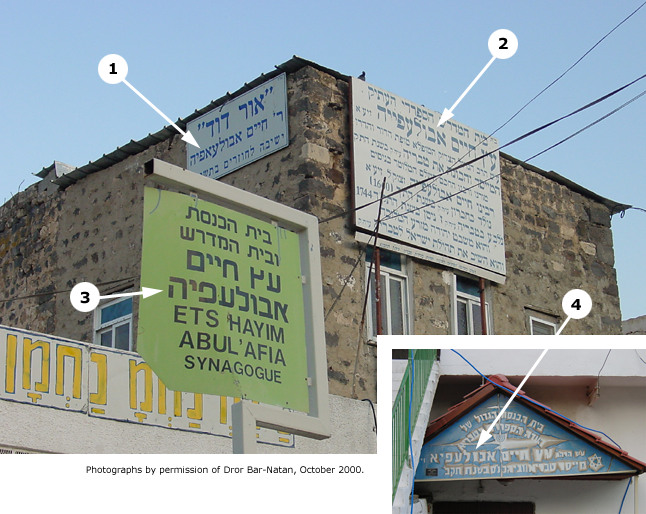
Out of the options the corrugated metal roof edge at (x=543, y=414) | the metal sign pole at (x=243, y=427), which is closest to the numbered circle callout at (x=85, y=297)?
the corrugated metal roof edge at (x=543, y=414)

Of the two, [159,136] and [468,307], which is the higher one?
[159,136]

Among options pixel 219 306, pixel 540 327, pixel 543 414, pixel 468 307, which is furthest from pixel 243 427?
pixel 540 327

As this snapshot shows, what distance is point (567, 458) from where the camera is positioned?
9234 mm

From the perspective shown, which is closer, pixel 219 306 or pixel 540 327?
pixel 219 306

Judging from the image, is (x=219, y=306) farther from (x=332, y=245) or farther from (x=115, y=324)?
(x=115, y=324)

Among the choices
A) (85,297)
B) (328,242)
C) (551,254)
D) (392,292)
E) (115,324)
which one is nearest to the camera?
(328,242)

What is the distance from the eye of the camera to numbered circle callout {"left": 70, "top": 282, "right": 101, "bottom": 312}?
13723 mm

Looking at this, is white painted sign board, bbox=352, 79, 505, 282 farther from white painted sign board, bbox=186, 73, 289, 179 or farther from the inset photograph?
the inset photograph

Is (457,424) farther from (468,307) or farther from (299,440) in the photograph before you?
(468,307)

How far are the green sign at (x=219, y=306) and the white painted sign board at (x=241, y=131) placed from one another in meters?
6.48

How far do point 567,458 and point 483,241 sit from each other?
17.6ft

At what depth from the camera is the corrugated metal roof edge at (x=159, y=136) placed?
12828 millimetres

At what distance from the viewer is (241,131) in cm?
1319

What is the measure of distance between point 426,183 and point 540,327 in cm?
293
